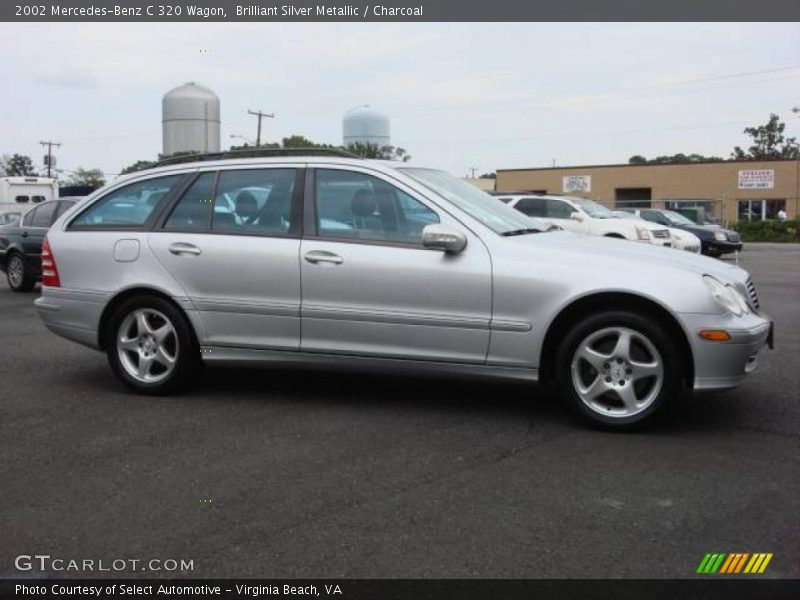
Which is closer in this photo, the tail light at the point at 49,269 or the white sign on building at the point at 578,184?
the tail light at the point at 49,269

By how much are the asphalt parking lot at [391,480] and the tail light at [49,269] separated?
30.4 inches

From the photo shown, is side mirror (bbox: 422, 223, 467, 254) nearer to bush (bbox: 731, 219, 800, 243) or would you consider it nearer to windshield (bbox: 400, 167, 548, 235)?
windshield (bbox: 400, 167, 548, 235)

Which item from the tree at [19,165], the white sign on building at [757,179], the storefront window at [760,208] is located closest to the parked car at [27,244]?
the storefront window at [760,208]

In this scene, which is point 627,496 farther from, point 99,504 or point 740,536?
point 99,504

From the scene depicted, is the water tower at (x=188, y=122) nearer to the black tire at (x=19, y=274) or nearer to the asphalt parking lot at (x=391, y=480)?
the black tire at (x=19, y=274)

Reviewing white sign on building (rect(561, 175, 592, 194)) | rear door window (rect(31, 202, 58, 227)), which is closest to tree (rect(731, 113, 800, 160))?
white sign on building (rect(561, 175, 592, 194))

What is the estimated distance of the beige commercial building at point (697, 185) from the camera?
47.2 meters

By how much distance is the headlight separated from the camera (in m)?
4.86

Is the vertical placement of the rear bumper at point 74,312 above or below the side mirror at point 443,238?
below

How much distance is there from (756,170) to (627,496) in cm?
4859

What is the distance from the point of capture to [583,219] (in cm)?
1725

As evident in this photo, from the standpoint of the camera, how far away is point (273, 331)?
18.5ft

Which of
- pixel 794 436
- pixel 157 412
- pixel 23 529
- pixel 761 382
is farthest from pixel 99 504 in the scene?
pixel 761 382

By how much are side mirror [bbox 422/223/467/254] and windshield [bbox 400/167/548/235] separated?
0.29 metres
